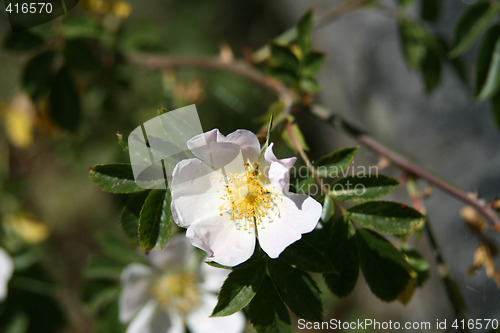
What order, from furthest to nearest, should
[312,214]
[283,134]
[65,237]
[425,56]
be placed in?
[65,237]
[425,56]
[283,134]
[312,214]

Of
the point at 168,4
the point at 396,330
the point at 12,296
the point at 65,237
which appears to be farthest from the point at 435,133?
the point at 65,237

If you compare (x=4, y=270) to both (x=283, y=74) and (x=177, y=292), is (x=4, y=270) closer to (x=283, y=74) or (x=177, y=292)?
(x=177, y=292)

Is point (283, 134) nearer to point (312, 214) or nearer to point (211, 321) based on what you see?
point (312, 214)

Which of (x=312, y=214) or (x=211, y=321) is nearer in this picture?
(x=312, y=214)

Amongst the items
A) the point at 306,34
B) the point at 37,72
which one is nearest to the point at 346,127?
the point at 306,34

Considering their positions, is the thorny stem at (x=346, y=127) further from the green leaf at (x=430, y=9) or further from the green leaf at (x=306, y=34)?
the green leaf at (x=430, y=9)

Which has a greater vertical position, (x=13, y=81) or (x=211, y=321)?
(x=13, y=81)
